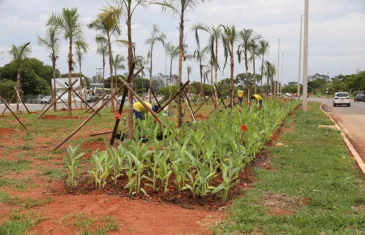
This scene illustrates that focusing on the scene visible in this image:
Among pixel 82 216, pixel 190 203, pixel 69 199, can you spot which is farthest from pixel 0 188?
pixel 190 203

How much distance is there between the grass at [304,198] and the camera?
3.62m

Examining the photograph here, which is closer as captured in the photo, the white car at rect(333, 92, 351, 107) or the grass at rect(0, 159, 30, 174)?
the grass at rect(0, 159, 30, 174)

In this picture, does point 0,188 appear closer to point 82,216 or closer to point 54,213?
point 54,213

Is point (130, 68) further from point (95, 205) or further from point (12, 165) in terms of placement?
point (95, 205)

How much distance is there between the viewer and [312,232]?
11.4 ft

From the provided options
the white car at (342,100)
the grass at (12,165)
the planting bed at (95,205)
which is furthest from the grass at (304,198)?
the white car at (342,100)

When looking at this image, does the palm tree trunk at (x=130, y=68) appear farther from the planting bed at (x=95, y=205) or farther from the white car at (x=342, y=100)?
the white car at (x=342, y=100)

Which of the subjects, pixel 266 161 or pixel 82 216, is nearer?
pixel 82 216

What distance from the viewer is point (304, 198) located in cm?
452

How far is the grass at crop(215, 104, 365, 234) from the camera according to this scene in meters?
3.62

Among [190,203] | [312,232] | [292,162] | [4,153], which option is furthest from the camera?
[4,153]

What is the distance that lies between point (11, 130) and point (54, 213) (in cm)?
801

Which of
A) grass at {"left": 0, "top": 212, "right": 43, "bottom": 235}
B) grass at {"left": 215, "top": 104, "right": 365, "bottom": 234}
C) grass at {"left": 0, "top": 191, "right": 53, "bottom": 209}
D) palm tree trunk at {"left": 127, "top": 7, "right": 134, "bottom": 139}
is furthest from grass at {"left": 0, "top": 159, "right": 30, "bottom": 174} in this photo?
grass at {"left": 215, "top": 104, "right": 365, "bottom": 234}

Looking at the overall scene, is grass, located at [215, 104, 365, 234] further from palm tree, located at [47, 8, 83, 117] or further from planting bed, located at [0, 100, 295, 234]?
palm tree, located at [47, 8, 83, 117]
